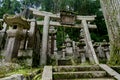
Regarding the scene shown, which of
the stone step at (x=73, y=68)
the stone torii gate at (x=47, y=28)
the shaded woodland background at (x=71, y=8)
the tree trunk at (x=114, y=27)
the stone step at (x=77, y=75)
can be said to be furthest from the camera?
the shaded woodland background at (x=71, y=8)

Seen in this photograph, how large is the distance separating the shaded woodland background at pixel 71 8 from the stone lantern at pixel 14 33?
9377 millimetres

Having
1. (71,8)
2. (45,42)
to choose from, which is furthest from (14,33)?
(71,8)

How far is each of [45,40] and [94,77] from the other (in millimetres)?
3481

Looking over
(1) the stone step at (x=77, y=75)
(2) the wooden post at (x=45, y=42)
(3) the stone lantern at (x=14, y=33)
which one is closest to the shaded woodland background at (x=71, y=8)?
(2) the wooden post at (x=45, y=42)

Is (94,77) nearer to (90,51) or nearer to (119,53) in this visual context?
(119,53)

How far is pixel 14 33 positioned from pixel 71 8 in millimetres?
13888

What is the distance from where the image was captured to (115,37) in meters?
4.11

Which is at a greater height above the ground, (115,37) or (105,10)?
(105,10)

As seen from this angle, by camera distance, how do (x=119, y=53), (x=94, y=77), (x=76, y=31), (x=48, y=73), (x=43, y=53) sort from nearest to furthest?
(x=48, y=73) < (x=94, y=77) < (x=119, y=53) < (x=43, y=53) < (x=76, y=31)

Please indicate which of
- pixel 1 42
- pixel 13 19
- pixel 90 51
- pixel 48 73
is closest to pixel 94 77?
pixel 48 73

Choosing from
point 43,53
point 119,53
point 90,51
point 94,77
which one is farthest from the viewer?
point 90,51

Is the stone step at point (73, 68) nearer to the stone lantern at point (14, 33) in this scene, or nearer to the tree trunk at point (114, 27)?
the tree trunk at point (114, 27)

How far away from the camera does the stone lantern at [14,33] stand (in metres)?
4.41

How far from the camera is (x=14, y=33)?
15.3ft
